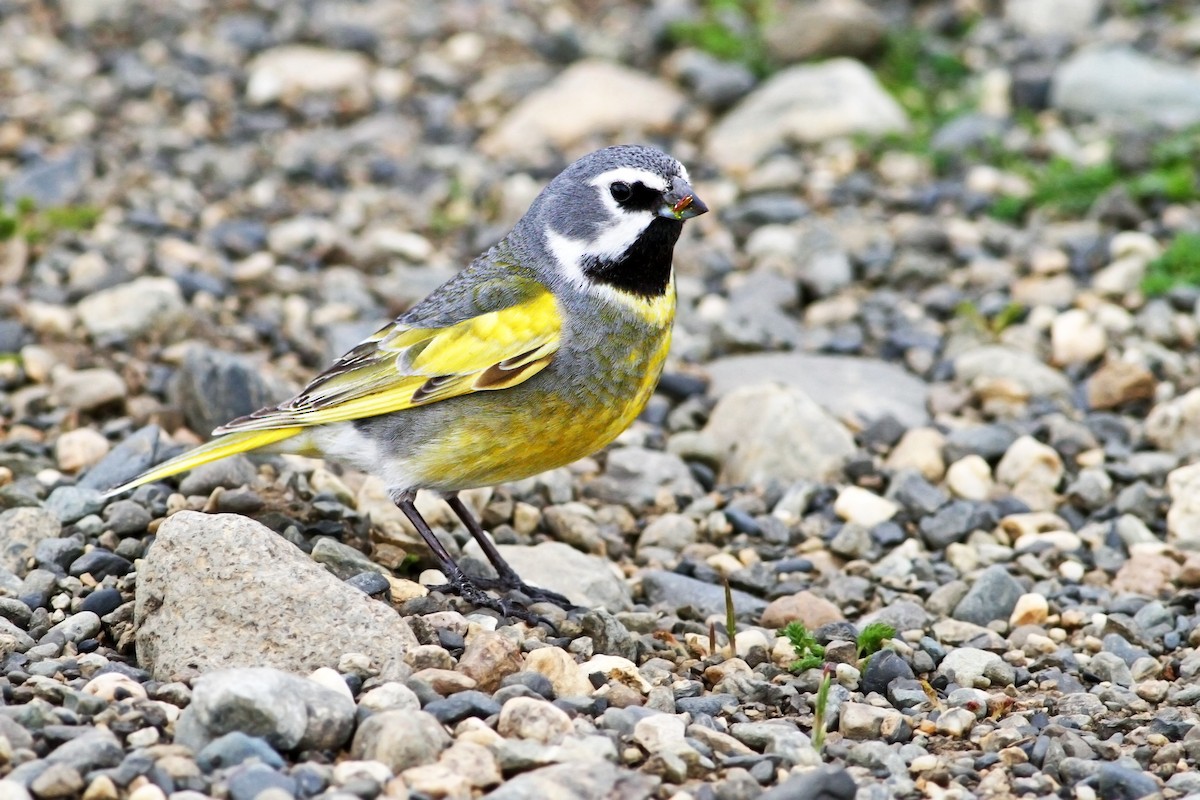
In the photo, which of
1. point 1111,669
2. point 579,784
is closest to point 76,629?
point 579,784

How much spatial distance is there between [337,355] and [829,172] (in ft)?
13.9

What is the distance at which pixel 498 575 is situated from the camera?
264 inches

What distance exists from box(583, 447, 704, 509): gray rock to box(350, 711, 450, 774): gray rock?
10.1 ft

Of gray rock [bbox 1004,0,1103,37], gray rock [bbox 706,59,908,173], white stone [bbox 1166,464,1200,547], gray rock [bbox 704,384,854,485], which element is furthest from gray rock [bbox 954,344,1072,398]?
gray rock [bbox 1004,0,1103,37]

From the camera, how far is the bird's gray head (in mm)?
6395

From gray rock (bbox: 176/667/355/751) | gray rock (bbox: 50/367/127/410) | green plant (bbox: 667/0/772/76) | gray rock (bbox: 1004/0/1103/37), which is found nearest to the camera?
gray rock (bbox: 176/667/355/751)

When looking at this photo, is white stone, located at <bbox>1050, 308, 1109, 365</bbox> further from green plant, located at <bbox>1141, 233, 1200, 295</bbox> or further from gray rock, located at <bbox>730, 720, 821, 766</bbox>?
gray rock, located at <bbox>730, 720, 821, 766</bbox>

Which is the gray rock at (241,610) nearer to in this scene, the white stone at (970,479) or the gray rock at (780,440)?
the gray rock at (780,440)

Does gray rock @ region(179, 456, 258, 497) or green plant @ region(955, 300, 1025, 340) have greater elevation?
gray rock @ region(179, 456, 258, 497)

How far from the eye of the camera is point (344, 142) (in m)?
11.9

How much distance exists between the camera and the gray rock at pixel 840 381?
8.52 meters

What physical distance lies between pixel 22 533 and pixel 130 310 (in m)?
Result: 2.79

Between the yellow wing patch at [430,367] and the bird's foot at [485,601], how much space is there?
0.73 metres

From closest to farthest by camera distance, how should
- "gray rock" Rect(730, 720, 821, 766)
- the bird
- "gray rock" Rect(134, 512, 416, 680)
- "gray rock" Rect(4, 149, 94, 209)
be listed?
1. "gray rock" Rect(730, 720, 821, 766)
2. "gray rock" Rect(134, 512, 416, 680)
3. the bird
4. "gray rock" Rect(4, 149, 94, 209)
